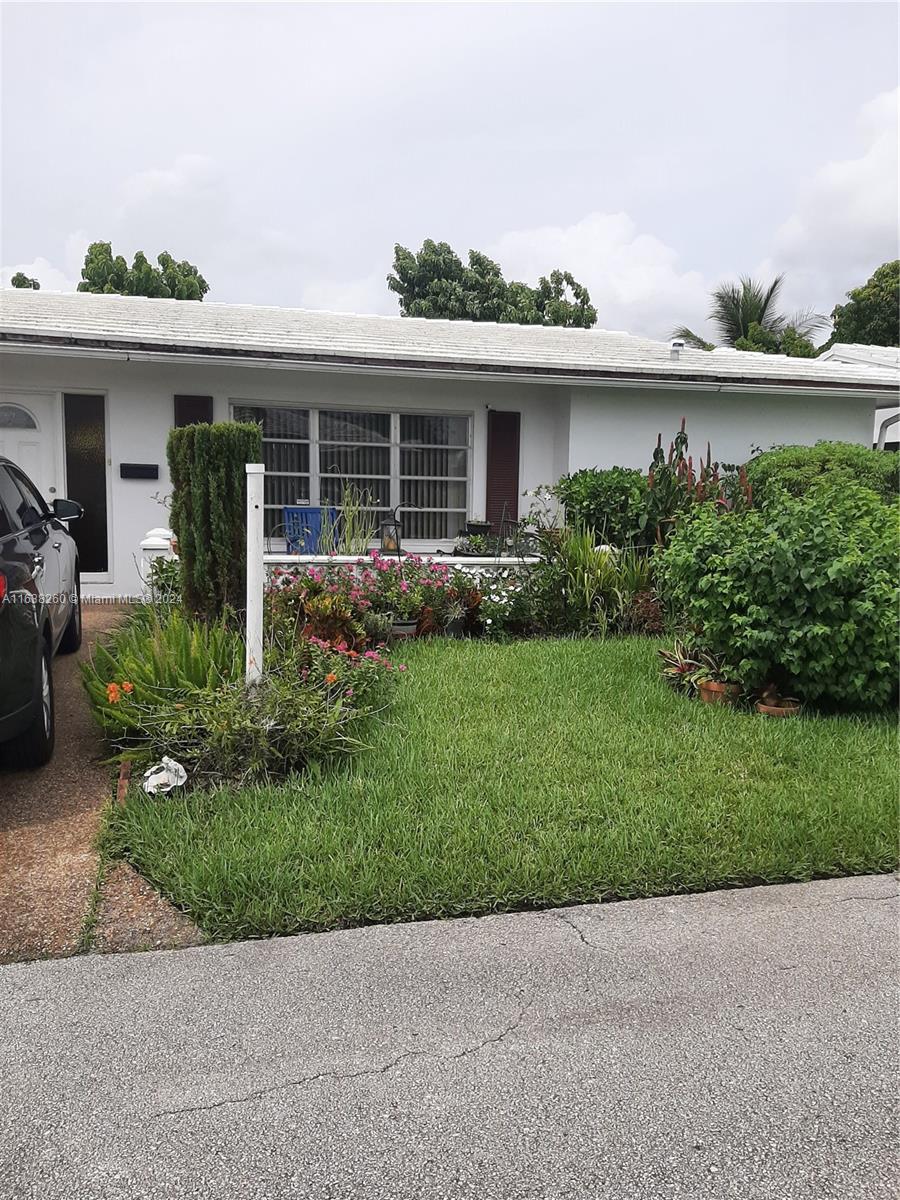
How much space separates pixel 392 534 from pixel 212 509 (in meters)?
4.92

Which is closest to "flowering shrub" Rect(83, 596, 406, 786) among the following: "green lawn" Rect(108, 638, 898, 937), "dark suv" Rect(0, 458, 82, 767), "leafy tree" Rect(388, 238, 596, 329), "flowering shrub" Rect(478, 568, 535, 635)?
"green lawn" Rect(108, 638, 898, 937)

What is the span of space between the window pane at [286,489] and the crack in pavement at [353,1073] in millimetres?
9165

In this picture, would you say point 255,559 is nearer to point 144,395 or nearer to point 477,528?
point 144,395

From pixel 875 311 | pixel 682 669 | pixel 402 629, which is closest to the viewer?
pixel 682 669

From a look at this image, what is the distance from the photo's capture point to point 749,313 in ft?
92.2

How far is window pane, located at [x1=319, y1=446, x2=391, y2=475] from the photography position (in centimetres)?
1133

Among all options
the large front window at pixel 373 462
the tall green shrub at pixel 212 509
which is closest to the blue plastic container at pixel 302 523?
the large front window at pixel 373 462

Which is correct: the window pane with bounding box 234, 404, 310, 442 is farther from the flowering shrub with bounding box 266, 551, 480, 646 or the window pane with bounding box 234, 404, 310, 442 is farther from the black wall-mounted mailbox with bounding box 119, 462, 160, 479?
the flowering shrub with bounding box 266, 551, 480, 646

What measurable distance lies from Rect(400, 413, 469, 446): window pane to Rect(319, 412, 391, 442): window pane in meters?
0.26

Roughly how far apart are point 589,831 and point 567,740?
1197 mm

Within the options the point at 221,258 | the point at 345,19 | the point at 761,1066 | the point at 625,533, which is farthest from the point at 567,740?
the point at 221,258

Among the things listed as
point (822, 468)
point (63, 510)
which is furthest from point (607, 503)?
point (63, 510)

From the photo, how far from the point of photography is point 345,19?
25.2 feet

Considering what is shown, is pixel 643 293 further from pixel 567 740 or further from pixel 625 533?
pixel 567 740
